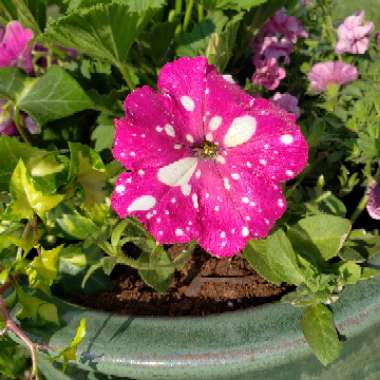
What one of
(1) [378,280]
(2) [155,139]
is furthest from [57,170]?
(1) [378,280]

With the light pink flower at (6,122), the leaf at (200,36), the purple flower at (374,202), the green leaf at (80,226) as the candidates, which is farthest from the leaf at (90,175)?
the purple flower at (374,202)

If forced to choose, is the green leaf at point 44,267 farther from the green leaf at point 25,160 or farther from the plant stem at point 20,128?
the plant stem at point 20,128

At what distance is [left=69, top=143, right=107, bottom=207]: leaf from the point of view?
776 millimetres

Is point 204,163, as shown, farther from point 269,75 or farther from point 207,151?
point 269,75

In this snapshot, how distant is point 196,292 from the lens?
0.84m

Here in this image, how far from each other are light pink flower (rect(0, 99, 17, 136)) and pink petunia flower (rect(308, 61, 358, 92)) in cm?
47

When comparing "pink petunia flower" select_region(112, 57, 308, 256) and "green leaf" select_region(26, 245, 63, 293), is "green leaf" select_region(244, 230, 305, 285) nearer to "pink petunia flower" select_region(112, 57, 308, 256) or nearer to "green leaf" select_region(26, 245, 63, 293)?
"pink petunia flower" select_region(112, 57, 308, 256)

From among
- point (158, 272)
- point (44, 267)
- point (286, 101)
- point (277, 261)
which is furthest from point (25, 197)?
point (286, 101)

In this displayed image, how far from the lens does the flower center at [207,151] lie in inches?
26.1

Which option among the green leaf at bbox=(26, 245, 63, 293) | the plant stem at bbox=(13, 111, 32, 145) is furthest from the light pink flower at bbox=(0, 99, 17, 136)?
the green leaf at bbox=(26, 245, 63, 293)

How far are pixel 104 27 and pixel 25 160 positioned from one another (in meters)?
0.20

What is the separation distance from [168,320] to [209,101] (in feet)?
0.88

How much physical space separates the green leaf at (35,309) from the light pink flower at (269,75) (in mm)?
483

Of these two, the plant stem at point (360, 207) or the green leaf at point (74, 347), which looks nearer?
the green leaf at point (74, 347)
